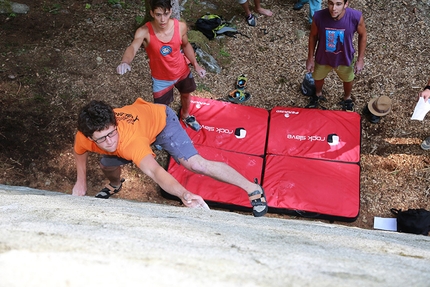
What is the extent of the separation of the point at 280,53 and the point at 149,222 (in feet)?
14.9

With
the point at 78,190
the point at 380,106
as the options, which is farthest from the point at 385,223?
the point at 78,190

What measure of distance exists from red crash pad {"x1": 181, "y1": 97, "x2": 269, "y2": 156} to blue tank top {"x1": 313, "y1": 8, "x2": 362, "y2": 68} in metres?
1.13

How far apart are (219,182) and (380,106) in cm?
236

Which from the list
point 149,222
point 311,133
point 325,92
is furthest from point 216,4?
point 149,222

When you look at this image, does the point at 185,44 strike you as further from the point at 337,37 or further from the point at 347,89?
the point at 347,89

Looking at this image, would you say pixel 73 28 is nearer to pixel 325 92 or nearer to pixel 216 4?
pixel 216 4

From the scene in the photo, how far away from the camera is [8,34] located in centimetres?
540

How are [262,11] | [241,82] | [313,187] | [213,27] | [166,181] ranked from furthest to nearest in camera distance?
[262,11] → [213,27] → [241,82] → [313,187] → [166,181]

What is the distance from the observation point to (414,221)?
3.81 meters

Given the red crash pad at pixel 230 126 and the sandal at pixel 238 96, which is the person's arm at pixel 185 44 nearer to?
the red crash pad at pixel 230 126

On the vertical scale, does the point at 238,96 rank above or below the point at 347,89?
below

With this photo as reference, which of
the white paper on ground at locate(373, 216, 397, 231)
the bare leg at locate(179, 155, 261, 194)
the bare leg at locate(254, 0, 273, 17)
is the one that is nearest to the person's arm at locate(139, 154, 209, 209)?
the bare leg at locate(179, 155, 261, 194)

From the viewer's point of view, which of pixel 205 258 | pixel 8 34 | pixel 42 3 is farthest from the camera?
pixel 42 3

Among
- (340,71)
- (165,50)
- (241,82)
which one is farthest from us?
(241,82)
